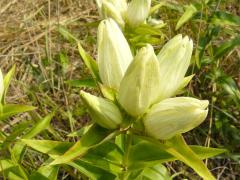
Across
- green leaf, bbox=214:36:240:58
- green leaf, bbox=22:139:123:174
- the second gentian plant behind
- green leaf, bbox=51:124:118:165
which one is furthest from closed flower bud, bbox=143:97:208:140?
green leaf, bbox=214:36:240:58

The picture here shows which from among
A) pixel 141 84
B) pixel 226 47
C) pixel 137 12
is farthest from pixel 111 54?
pixel 226 47

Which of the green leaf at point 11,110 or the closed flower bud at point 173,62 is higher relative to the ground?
the closed flower bud at point 173,62

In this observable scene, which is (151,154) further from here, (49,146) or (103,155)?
(49,146)

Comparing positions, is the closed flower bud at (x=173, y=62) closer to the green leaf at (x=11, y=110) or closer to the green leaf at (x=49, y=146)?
the green leaf at (x=49, y=146)

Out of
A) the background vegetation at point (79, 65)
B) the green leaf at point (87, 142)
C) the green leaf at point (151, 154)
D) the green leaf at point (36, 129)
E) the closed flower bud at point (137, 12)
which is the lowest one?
the background vegetation at point (79, 65)

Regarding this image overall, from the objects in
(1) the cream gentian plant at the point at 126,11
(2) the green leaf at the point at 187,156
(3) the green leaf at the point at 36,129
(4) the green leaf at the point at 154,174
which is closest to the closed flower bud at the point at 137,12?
(1) the cream gentian plant at the point at 126,11

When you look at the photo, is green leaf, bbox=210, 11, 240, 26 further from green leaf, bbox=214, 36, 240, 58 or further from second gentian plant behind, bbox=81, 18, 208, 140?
second gentian plant behind, bbox=81, 18, 208, 140
